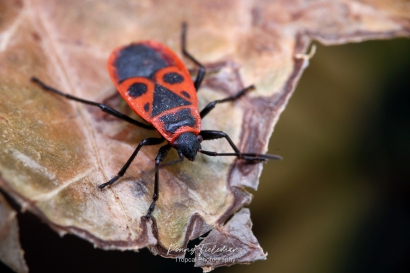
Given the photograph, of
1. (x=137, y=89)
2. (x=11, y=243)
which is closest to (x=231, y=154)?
(x=137, y=89)

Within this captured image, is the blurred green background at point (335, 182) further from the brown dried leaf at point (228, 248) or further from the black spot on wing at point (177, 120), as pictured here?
the black spot on wing at point (177, 120)

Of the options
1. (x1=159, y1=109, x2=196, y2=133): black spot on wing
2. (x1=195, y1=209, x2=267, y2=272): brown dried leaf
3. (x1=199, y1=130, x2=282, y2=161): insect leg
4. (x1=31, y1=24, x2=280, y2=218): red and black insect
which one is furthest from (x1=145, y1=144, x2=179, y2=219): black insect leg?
(x1=195, y1=209, x2=267, y2=272): brown dried leaf

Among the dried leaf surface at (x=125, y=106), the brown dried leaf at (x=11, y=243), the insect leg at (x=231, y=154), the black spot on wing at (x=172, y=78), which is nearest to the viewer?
the brown dried leaf at (x=11, y=243)

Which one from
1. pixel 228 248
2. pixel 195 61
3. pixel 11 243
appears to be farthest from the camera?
pixel 195 61

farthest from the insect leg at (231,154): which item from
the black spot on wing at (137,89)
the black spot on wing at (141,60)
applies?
the black spot on wing at (141,60)

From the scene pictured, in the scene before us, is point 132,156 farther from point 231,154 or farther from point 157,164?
point 231,154

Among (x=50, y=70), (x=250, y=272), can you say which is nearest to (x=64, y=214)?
(x=50, y=70)

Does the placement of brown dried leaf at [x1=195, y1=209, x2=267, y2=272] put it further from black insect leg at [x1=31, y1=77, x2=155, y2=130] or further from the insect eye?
black insect leg at [x1=31, y1=77, x2=155, y2=130]
